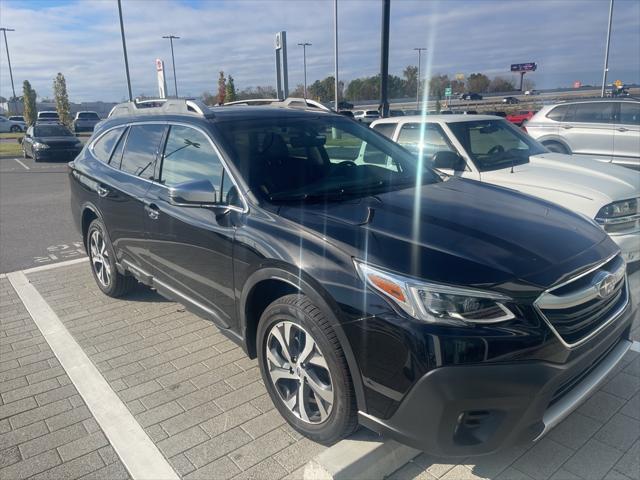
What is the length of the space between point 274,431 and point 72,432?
1242mm

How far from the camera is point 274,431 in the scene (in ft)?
10.1

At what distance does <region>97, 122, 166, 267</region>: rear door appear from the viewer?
4227mm

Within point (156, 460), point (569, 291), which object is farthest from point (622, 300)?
point (156, 460)

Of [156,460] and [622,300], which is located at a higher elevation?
[622,300]

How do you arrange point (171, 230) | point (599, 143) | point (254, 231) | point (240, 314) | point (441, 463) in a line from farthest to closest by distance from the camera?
point (599, 143), point (171, 230), point (240, 314), point (254, 231), point (441, 463)

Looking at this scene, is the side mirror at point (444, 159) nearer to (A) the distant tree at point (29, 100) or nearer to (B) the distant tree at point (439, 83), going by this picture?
(A) the distant tree at point (29, 100)

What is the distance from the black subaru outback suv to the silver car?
8.15 metres

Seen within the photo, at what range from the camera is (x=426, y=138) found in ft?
21.7

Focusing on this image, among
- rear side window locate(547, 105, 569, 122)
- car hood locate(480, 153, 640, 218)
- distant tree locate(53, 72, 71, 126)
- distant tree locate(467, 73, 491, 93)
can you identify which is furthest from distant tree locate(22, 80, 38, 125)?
distant tree locate(467, 73, 491, 93)

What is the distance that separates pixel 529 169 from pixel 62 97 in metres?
41.5

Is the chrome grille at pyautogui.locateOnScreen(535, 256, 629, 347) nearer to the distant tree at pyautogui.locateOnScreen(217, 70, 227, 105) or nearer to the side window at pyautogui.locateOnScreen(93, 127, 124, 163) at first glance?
the side window at pyautogui.locateOnScreen(93, 127, 124, 163)

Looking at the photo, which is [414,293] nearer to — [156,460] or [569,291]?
[569,291]

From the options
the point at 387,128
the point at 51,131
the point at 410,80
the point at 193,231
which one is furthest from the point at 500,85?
the point at 193,231

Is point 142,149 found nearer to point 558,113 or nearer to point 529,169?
point 529,169
